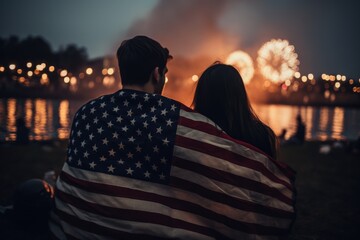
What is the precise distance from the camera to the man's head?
2.78m

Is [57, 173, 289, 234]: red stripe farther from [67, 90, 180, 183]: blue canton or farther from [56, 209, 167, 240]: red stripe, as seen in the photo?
[56, 209, 167, 240]: red stripe

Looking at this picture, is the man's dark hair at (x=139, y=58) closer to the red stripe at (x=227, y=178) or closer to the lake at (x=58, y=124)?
the red stripe at (x=227, y=178)

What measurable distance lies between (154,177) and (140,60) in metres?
1.05

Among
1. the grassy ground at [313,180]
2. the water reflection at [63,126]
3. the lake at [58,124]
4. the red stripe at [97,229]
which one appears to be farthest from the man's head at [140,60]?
the water reflection at [63,126]

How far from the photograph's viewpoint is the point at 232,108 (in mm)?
3252

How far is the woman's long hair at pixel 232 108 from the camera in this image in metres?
3.22

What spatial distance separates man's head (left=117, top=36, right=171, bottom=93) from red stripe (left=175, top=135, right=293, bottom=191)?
25.2 inches

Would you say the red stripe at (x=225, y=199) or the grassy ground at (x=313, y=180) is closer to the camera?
the red stripe at (x=225, y=199)

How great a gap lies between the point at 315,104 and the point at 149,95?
14721 cm

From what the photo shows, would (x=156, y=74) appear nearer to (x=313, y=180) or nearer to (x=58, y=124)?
(x=313, y=180)

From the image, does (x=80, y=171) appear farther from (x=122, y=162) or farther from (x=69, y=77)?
(x=69, y=77)

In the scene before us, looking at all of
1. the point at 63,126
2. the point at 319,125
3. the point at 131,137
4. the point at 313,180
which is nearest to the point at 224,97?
the point at 131,137

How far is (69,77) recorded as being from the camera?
11394 cm

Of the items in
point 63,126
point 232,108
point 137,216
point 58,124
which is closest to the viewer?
point 137,216
